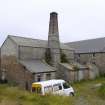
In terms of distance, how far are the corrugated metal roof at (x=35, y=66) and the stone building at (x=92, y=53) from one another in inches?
579

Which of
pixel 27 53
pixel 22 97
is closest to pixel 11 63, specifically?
pixel 27 53

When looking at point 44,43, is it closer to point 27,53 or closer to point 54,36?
point 54,36

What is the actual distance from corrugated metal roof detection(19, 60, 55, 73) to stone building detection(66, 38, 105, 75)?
48.3 ft

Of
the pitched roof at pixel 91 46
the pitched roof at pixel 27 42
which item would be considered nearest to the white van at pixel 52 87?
the pitched roof at pixel 27 42

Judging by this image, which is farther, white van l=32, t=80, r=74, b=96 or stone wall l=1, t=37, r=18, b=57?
stone wall l=1, t=37, r=18, b=57

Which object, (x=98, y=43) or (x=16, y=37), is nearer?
(x=16, y=37)

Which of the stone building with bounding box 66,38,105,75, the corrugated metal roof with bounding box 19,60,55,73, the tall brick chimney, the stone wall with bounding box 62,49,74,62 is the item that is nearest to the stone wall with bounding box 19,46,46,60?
the corrugated metal roof with bounding box 19,60,55,73

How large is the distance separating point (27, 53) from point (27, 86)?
6004 mm

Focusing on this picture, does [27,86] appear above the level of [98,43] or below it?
below

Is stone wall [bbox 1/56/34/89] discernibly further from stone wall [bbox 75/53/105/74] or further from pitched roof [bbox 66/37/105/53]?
pitched roof [bbox 66/37/105/53]

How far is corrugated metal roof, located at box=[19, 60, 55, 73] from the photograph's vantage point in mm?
28328

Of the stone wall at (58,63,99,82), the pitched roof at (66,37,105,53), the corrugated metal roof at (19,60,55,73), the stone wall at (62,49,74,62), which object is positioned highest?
the pitched roof at (66,37,105,53)

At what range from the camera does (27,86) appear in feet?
92.2

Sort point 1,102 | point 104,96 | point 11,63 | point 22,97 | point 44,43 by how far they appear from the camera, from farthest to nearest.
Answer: point 44,43
point 11,63
point 104,96
point 22,97
point 1,102
